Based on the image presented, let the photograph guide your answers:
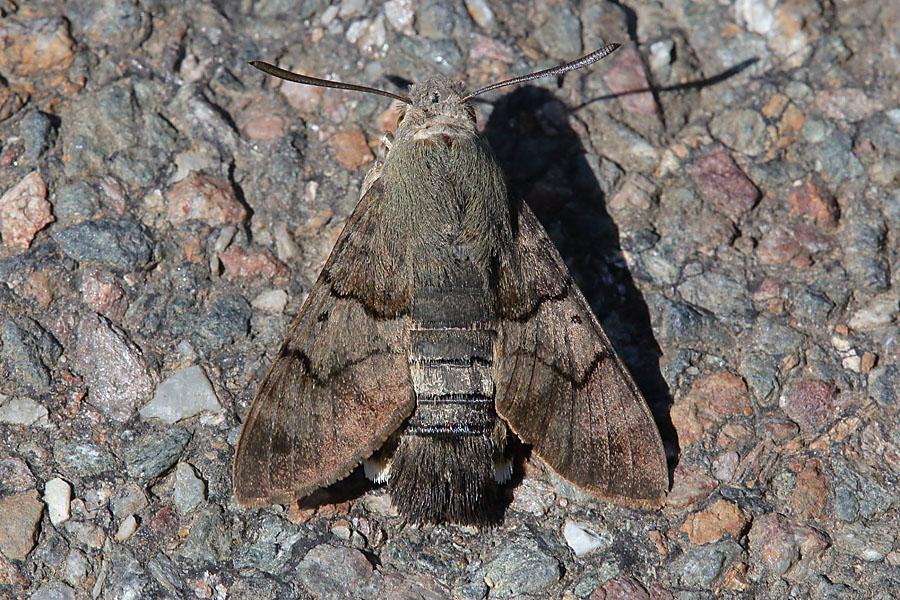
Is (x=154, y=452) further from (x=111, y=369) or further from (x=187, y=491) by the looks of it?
(x=111, y=369)

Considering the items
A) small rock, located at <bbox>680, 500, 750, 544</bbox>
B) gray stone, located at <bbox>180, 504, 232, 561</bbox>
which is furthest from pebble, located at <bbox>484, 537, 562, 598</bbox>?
gray stone, located at <bbox>180, 504, 232, 561</bbox>

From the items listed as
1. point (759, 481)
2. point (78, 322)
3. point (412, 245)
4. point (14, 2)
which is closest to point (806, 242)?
point (759, 481)

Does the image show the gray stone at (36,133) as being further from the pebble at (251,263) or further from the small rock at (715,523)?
the small rock at (715,523)

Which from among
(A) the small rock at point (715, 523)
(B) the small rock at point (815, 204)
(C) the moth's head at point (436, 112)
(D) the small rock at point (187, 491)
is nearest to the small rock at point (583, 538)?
(A) the small rock at point (715, 523)

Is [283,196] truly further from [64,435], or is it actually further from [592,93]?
[592,93]

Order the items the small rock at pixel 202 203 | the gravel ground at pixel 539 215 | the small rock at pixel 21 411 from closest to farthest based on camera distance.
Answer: the gravel ground at pixel 539 215, the small rock at pixel 21 411, the small rock at pixel 202 203

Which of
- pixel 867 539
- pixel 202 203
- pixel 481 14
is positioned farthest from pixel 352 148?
pixel 867 539

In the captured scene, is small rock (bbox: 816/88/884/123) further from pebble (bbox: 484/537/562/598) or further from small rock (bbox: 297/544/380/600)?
small rock (bbox: 297/544/380/600)
